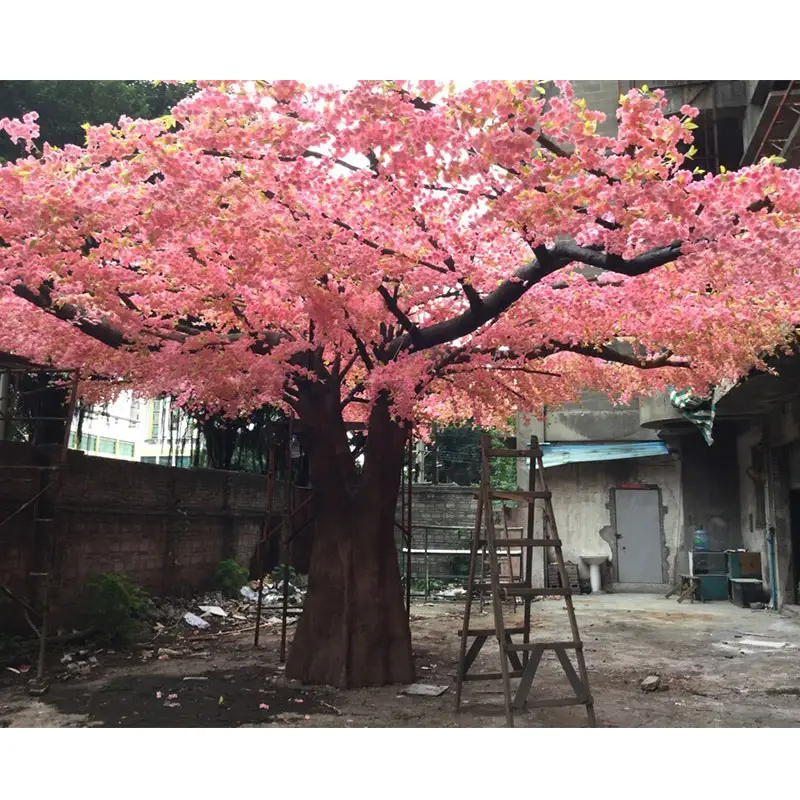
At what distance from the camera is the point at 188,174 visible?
5.87 metres

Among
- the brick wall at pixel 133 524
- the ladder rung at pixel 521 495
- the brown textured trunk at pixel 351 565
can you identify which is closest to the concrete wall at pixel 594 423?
the brick wall at pixel 133 524

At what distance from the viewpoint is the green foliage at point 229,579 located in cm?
1367

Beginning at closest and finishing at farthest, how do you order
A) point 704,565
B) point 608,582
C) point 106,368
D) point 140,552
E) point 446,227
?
point 446,227 → point 106,368 → point 140,552 → point 704,565 → point 608,582

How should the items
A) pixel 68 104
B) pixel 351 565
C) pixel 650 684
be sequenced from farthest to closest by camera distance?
1. pixel 68 104
2. pixel 351 565
3. pixel 650 684

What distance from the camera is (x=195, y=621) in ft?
37.5

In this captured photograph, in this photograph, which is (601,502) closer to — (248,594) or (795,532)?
(795,532)

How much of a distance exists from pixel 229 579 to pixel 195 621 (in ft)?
7.54

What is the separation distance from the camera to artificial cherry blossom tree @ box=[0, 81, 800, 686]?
5.71 metres

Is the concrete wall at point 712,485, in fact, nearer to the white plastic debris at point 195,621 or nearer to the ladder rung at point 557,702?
the white plastic debris at point 195,621

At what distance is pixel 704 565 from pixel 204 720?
1262cm

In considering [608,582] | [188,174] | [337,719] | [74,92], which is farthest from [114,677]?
[608,582]

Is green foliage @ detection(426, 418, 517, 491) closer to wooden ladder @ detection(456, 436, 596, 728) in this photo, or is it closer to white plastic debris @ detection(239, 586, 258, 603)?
white plastic debris @ detection(239, 586, 258, 603)

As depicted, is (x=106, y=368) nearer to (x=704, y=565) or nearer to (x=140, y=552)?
(x=140, y=552)

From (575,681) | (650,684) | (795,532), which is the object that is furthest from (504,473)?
(575,681)
